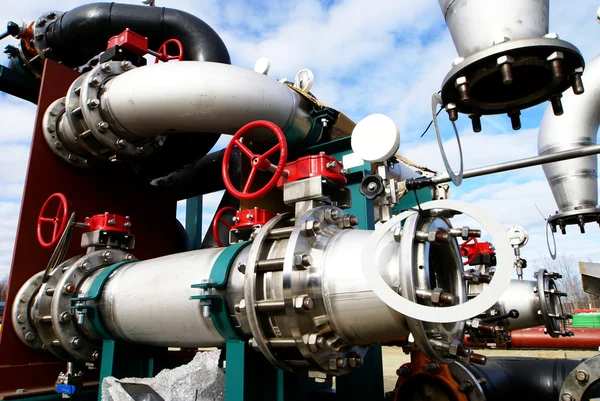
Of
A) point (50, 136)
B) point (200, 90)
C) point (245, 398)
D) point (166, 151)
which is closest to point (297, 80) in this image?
point (200, 90)

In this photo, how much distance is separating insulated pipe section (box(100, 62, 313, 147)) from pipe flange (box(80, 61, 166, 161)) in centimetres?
5

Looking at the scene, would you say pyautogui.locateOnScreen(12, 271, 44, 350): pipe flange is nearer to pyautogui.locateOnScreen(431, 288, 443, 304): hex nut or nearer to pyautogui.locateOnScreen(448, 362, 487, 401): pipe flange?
pyautogui.locateOnScreen(448, 362, 487, 401): pipe flange

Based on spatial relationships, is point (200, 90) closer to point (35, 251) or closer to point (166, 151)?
point (166, 151)

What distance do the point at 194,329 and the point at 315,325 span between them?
0.60 metres

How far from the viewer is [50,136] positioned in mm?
2994

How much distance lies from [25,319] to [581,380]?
2756mm

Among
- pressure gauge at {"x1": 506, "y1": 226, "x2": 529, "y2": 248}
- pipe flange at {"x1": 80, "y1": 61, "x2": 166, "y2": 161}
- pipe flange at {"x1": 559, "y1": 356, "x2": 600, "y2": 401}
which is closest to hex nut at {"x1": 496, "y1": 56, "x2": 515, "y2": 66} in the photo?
pipe flange at {"x1": 559, "y1": 356, "x2": 600, "y2": 401}

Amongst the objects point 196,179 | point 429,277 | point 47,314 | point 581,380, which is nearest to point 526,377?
point 581,380

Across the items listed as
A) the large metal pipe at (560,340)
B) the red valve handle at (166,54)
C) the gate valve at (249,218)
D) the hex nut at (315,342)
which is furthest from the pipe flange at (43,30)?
the large metal pipe at (560,340)

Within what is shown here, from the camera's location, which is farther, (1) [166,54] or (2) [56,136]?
(1) [166,54]

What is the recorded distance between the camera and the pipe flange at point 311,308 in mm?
1504

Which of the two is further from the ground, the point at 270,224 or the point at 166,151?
the point at 166,151

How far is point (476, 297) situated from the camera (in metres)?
1.17

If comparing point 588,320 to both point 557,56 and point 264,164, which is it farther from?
point 557,56
